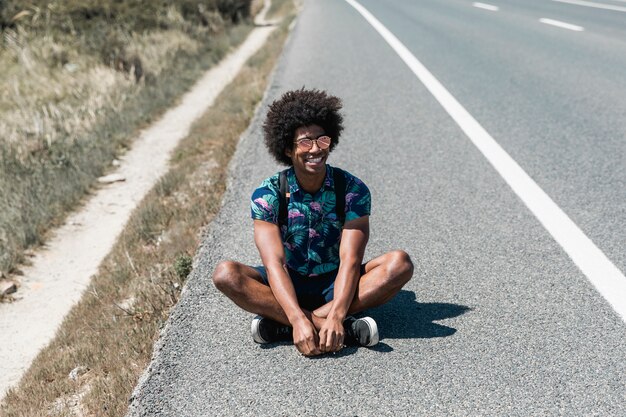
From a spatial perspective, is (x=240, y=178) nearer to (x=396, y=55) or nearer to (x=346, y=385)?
(x=346, y=385)

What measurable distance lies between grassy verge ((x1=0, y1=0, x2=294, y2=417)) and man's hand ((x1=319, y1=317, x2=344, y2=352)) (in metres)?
1.00

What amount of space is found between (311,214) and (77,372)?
1.79 metres

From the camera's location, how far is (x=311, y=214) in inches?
161

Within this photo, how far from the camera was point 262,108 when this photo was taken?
988cm

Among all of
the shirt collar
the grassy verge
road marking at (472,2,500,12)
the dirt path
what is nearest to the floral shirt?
the shirt collar

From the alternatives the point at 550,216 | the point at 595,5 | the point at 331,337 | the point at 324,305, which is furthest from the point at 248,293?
the point at 595,5

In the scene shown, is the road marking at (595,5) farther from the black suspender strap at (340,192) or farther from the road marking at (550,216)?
the black suspender strap at (340,192)

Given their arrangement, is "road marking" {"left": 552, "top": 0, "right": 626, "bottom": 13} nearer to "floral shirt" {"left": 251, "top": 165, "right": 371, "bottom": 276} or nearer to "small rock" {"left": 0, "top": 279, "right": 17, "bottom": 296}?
"small rock" {"left": 0, "top": 279, "right": 17, "bottom": 296}

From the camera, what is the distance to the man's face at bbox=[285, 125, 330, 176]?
13.0 feet

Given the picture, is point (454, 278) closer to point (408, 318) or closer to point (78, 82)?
point (408, 318)

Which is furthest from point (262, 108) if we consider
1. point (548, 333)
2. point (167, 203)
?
point (548, 333)

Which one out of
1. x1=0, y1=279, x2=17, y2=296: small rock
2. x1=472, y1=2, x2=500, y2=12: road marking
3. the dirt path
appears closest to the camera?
the dirt path

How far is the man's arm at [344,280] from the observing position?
3.73 metres

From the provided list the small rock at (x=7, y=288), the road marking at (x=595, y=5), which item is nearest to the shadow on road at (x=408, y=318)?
the small rock at (x=7, y=288)
